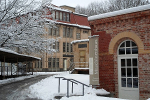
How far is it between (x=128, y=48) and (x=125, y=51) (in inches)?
8.7

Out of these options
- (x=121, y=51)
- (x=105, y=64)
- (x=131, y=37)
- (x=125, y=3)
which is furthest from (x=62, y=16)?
(x=131, y=37)

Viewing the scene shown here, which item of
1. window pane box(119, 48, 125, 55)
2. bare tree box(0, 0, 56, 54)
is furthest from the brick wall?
bare tree box(0, 0, 56, 54)

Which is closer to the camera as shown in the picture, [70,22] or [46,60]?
[46,60]

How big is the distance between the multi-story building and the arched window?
2501 cm

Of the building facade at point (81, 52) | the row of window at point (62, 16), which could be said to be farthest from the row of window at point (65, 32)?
the building facade at point (81, 52)

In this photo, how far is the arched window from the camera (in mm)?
10852

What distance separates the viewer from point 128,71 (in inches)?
433

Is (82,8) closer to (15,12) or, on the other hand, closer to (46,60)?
(46,60)

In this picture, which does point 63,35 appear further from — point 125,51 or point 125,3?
point 125,51

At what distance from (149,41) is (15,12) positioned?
10.6 metres

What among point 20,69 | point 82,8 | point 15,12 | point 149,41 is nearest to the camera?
point 149,41

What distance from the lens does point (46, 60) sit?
117 ft

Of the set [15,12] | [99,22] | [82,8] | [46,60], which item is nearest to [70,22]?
[46,60]

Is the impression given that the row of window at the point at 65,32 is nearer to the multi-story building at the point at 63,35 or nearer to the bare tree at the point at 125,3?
the multi-story building at the point at 63,35
